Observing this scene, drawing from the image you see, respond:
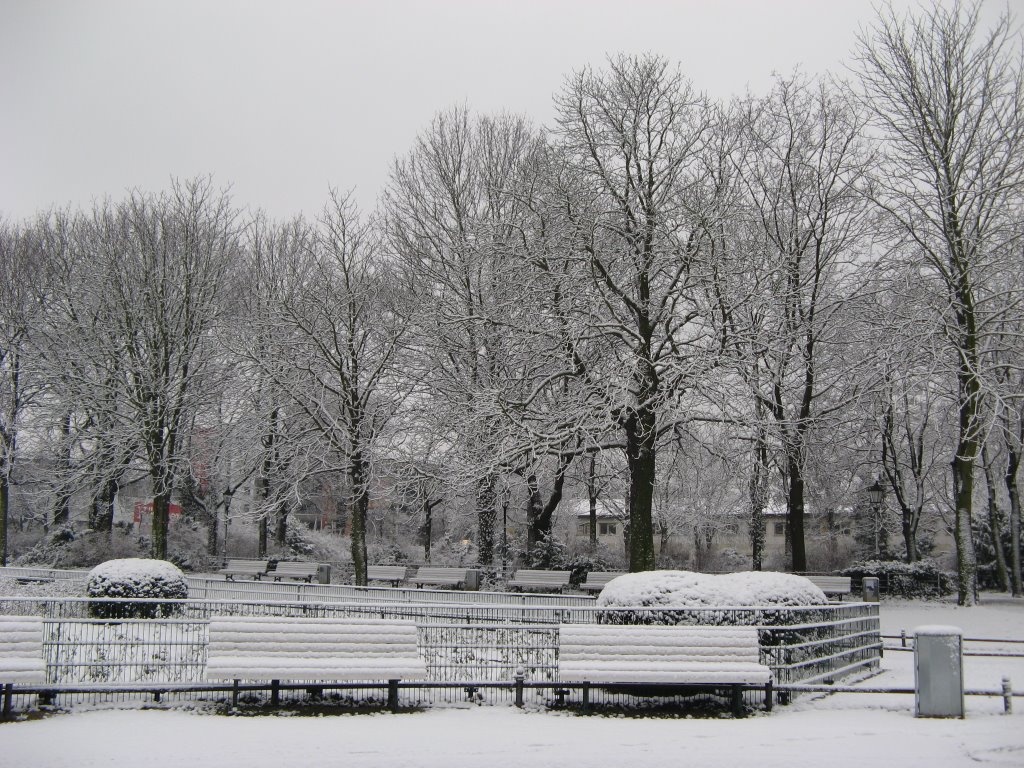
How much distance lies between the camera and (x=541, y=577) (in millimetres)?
27000

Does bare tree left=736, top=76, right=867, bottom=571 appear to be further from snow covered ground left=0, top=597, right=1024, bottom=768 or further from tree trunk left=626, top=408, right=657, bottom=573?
snow covered ground left=0, top=597, right=1024, bottom=768

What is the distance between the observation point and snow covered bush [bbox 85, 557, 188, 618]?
16.9m

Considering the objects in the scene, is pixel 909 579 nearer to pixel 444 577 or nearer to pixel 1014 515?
pixel 1014 515

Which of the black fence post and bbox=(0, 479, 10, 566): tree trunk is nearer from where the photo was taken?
the black fence post

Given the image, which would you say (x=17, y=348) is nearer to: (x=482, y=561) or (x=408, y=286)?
(x=408, y=286)

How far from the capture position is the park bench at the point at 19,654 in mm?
9930

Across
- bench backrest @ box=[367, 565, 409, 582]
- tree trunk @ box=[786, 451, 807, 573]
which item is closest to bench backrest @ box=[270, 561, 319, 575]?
bench backrest @ box=[367, 565, 409, 582]

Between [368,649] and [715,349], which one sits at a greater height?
[715,349]

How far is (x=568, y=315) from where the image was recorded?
870 inches

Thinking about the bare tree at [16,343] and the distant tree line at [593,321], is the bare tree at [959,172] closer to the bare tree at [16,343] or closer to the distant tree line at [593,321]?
the distant tree line at [593,321]

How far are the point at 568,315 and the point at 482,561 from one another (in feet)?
33.4

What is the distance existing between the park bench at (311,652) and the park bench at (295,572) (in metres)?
20.5

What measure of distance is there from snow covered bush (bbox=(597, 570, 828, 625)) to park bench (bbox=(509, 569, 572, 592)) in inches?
545

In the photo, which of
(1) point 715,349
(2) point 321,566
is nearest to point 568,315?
(1) point 715,349
